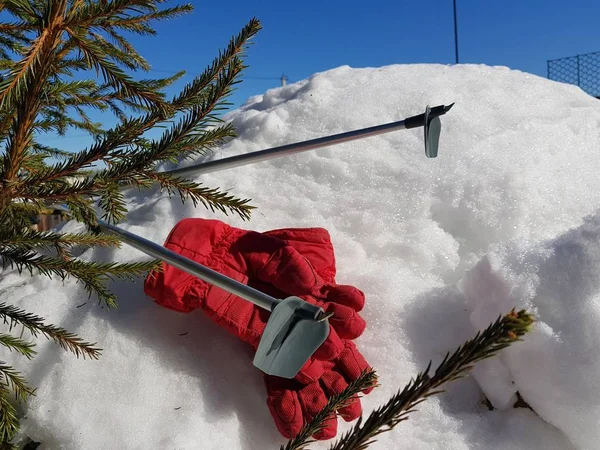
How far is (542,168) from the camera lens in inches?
70.7

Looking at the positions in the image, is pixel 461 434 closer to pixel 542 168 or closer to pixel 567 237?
pixel 567 237

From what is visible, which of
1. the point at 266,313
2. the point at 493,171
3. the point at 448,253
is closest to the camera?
the point at 266,313

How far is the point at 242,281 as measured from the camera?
4.20 feet

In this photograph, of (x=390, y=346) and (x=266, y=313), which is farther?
(x=390, y=346)

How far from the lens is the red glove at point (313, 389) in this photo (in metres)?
1.08

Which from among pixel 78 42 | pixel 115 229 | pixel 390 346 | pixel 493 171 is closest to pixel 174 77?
pixel 115 229

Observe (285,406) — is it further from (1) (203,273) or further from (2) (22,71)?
(2) (22,71)

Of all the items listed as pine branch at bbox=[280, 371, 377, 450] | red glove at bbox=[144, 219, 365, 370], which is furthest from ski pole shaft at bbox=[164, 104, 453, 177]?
pine branch at bbox=[280, 371, 377, 450]

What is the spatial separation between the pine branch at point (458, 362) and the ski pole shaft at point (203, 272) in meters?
0.21

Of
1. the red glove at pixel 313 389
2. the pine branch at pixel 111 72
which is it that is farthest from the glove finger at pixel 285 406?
the pine branch at pixel 111 72

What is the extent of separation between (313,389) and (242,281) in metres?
0.36

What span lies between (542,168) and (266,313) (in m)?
1.32

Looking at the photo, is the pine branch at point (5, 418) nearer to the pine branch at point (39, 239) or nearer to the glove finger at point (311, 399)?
the pine branch at point (39, 239)

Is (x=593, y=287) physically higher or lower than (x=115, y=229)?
lower
